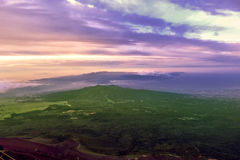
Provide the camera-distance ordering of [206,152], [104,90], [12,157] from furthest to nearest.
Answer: [104,90] < [206,152] < [12,157]

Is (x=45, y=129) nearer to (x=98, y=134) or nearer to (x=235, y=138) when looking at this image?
(x=98, y=134)

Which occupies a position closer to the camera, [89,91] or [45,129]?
[45,129]

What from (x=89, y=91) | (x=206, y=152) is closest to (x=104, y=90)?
(x=89, y=91)

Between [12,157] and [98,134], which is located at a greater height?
[12,157]

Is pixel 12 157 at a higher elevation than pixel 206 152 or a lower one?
higher

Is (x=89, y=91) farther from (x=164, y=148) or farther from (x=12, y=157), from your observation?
(x=12, y=157)

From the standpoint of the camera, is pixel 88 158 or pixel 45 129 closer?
pixel 88 158

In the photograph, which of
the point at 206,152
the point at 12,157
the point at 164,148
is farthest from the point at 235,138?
the point at 12,157

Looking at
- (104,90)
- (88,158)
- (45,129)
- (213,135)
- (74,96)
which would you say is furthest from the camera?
(104,90)

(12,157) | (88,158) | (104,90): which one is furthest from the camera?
(104,90)

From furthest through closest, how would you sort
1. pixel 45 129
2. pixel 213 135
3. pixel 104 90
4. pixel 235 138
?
1. pixel 104 90
2. pixel 45 129
3. pixel 213 135
4. pixel 235 138
